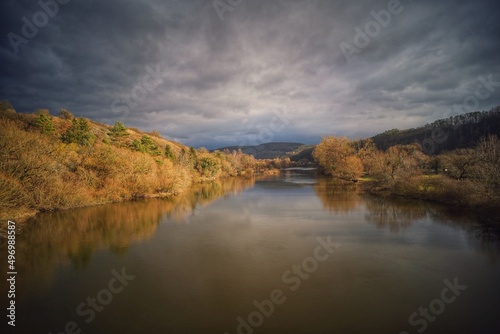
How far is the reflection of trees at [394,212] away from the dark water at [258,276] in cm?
38

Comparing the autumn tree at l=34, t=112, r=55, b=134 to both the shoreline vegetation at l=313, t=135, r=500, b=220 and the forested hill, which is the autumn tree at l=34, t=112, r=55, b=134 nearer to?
the shoreline vegetation at l=313, t=135, r=500, b=220

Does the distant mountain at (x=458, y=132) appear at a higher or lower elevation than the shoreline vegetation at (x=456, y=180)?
higher

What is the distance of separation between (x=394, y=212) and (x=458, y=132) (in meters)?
127

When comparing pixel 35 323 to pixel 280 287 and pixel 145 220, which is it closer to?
pixel 280 287

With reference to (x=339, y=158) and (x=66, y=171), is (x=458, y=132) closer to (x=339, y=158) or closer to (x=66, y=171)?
(x=339, y=158)

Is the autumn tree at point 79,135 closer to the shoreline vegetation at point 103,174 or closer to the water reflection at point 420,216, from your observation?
the shoreline vegetation at point 103,174

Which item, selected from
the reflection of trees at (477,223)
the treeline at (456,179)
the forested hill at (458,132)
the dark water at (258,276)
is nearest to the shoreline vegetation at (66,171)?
Result: the dark water at (258,276)

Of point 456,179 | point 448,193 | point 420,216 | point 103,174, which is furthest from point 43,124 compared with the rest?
point 456,179

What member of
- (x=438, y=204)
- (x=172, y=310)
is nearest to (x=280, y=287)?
(x=172, y=310)

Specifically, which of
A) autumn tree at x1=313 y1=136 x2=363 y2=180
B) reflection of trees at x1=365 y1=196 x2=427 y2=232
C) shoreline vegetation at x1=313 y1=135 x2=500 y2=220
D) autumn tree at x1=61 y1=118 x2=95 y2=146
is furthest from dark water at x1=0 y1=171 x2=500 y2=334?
autumn tree at x1=313 y1=136 x2=363 y2=180

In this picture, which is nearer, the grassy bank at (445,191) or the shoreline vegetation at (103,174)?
the shoreline vegetation at (103,174)

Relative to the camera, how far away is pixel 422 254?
54.6 feet

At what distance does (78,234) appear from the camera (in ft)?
70.1

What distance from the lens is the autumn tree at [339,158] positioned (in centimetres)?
→ 6575
